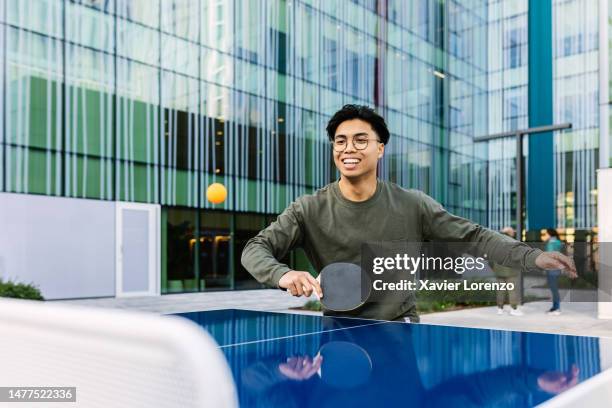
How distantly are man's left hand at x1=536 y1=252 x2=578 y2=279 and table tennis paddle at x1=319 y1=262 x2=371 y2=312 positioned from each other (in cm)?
92

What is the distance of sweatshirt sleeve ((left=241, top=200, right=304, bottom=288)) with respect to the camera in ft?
11.2

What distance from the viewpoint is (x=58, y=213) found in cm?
1711

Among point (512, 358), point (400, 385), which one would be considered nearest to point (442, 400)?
point (400, 385)

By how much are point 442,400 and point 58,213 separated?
666 inches

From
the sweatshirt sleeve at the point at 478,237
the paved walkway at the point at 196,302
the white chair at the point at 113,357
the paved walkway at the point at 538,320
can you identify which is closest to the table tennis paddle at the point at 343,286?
the sweatshirt sleeve at the point at 478,237

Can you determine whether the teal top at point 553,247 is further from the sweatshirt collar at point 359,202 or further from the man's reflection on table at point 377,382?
the man's reflection on table at point 377,382

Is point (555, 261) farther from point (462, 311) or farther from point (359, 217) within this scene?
point (462, 311)

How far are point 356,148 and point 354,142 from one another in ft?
0.13

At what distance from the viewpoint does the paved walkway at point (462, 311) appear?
11.3 m

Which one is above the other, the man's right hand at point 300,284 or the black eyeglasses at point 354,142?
the black eyeglasses at point 354,142

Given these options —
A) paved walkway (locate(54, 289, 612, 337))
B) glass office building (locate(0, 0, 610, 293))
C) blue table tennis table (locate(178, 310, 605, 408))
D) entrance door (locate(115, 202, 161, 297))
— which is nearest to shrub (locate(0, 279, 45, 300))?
paved walkway (locate(54, 289, 612, 337))

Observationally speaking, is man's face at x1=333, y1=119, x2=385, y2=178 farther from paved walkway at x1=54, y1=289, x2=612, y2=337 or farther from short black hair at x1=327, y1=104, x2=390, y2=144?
paved walkway at x1=54, y1=289, x2=612, y2=337

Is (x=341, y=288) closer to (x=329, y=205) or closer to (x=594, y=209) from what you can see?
(x=329, y=205)

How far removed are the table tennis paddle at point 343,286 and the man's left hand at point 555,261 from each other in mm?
918
